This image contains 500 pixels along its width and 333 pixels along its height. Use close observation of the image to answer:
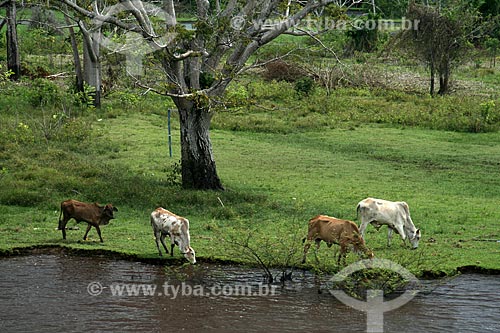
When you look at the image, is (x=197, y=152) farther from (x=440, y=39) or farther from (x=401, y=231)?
(x=440, y=39)

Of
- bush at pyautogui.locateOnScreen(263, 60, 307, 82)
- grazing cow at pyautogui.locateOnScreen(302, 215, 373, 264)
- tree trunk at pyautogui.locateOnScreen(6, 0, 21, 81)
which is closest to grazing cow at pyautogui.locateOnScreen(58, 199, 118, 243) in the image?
grazing cow at pyautogui.locateOnScreen(302, 215, 373, 264)

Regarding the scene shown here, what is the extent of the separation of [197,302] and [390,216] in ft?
14.1

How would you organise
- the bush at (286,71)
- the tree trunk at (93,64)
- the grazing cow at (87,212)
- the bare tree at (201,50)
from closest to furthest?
the grazing cow at (87,212) → the bare tree at (201,50) → the tree trunk at (93,64) → the bush at (286,71)

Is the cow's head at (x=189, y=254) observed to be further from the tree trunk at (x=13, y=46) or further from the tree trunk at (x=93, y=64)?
the tree trunk at (x=13, y=46)

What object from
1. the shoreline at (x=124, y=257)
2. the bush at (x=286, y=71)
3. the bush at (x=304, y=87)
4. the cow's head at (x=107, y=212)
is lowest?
the shoreline at (x=124, y=257)

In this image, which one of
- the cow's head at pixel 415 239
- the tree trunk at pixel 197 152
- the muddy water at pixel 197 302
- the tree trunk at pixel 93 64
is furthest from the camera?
the tree trunk at pixel 93 64

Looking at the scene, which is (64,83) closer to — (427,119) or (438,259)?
(427,119)

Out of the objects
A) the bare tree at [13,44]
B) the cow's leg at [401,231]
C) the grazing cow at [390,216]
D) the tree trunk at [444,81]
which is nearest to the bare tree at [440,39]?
the tree trunk at [444,81]

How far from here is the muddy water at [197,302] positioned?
12320mm

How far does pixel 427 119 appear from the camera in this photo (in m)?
32.3

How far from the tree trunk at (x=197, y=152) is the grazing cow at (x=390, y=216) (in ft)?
18.9

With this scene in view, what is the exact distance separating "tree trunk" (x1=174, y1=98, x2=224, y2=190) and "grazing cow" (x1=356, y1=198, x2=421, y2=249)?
5758mm

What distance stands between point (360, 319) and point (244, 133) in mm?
18509

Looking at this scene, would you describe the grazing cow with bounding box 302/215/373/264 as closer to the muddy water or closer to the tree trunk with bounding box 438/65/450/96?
the muddy water
